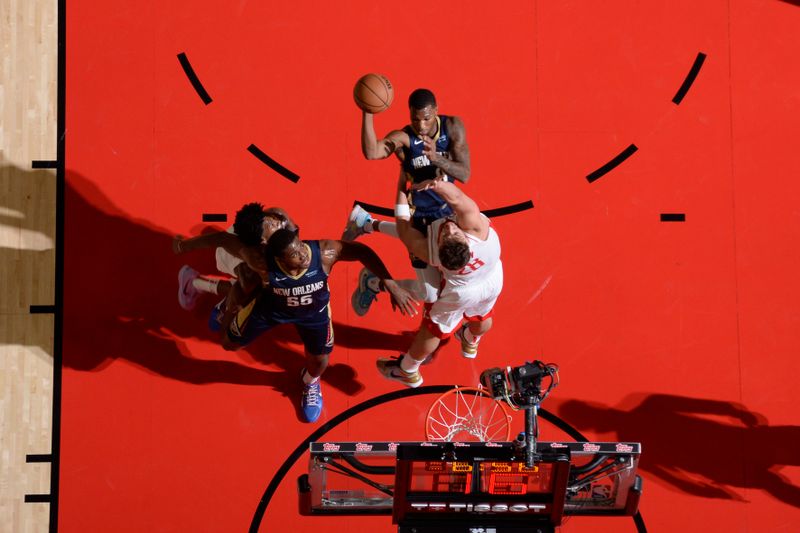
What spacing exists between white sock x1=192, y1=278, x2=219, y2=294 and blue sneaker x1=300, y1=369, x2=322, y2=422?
3.59ft

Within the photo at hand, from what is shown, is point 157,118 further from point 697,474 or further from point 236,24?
point 697,474

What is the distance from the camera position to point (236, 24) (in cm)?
748

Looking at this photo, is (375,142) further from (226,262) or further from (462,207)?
(226,262)

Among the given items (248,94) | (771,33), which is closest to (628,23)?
(771,33)

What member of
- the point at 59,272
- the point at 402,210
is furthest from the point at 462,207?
the point at 59,272

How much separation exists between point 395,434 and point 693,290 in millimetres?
2824

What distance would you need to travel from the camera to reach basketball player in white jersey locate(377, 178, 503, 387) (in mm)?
5422

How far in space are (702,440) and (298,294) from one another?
3.59 metres

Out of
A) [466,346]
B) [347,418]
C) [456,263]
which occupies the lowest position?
[347,418]

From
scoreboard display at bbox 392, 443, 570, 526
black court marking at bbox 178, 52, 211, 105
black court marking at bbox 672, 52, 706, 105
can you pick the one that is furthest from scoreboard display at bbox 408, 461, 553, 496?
black court marking at bbox 178, 52, 211, 105

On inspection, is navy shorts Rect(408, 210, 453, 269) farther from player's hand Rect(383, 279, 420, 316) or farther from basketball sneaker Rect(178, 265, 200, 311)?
basketball sneaker Rect(178, 265, 200, 311)

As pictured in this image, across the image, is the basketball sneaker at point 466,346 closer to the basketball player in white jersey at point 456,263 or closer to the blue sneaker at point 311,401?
the basketball player in white jersey at point 456,263

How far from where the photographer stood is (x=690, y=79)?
7.39m

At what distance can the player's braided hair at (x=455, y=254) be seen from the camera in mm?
5289
